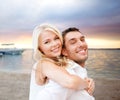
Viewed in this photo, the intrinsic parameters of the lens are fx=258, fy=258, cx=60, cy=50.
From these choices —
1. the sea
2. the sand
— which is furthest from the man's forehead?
the sea

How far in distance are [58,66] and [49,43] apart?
0.32 ft

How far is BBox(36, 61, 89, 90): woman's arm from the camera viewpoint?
32.0 inches

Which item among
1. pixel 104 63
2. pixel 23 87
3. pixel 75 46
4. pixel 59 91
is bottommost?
pixel 23 87

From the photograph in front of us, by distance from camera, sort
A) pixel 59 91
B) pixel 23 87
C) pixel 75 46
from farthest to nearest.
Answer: pixel 23 87, pixel 75 46, pixel 59 91

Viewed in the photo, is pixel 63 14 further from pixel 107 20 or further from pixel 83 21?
pixel 107 20

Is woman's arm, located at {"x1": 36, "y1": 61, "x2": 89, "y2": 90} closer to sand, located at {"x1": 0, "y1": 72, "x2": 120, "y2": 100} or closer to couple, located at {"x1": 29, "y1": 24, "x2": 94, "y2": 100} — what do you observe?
couple, located at {"x1": 29, "y1": 24, "x2": 94, "y2": 100}

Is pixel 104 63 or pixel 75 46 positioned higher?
pixel 75 46

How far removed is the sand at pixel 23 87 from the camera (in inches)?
94.7

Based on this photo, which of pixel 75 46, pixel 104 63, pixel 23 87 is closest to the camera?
pixel 75 46

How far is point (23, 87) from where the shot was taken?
272 centimetres

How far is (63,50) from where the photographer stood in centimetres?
98

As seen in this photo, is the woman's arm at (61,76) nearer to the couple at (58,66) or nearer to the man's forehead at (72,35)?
the couple at (58,66)

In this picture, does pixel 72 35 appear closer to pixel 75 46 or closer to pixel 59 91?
pixel 75 46

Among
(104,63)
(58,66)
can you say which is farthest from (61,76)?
(104,63)
